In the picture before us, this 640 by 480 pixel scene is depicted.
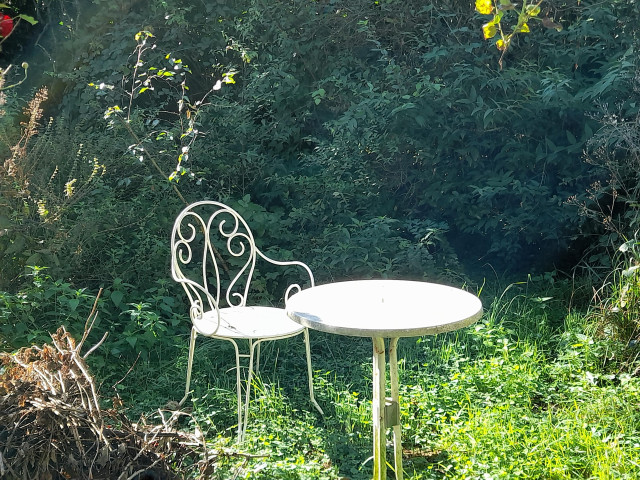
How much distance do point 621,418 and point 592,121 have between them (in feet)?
7.75

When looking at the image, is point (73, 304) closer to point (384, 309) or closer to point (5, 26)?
point (5, 26)

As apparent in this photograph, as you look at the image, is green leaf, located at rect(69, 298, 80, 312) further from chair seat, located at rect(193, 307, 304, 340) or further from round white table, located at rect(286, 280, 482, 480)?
round white table, located at rect(286, 280, 482, 480)

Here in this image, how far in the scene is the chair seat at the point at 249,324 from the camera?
3.16 m

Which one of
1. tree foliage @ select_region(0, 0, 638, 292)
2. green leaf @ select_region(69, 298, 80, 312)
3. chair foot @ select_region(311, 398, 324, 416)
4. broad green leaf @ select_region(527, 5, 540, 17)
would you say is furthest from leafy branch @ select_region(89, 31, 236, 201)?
broad green leaf @ select_region(527, 5, 540, 17)

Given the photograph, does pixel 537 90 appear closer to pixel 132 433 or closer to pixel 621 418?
pixel 621 418

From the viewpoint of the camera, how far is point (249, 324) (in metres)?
3.31

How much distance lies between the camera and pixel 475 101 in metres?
4.95

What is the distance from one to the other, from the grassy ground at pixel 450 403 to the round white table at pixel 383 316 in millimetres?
442

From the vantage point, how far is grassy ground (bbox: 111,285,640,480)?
297 cm

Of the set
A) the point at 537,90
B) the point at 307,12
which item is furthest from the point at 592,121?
the point at 307,12

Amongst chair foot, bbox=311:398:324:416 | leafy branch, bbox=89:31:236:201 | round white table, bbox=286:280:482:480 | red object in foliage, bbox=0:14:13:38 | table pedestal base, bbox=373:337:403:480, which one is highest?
red object in foliage, bbox=0:14:13:38

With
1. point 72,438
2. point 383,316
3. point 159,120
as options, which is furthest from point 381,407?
point 159,120

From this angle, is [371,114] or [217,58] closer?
[371,114]

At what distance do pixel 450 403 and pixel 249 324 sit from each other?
3.51ft
